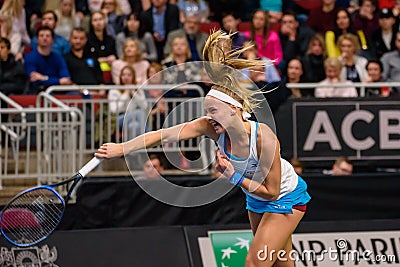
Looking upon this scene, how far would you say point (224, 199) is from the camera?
35.4ft

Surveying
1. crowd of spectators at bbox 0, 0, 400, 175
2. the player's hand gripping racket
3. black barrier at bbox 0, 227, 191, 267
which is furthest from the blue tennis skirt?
crowd of spectators at bbox 0, 0, 400, 175

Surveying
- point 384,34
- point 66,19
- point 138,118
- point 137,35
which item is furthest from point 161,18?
point 384,34

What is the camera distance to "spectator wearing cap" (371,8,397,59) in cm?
1314

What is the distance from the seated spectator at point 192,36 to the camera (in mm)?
12469

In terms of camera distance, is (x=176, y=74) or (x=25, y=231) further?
(x=176, y=74)

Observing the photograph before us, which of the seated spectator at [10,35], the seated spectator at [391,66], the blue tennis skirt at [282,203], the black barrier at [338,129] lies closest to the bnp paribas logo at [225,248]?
the black barrier at [338,129]

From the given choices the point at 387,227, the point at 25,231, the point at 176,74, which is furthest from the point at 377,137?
the point at 25,231

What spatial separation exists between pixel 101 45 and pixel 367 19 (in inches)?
147

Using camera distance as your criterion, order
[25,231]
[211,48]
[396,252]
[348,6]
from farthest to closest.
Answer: [348,6]
[396,252]
[25,231]
[211,48]

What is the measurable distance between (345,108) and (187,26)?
2621mm

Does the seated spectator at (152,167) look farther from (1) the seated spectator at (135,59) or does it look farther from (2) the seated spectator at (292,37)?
(2) the seated spectator at (292,37)

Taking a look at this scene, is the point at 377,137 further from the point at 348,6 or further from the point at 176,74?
the point at 348,6

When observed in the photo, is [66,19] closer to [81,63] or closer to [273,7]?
[81,63]

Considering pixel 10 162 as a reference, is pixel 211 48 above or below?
above
